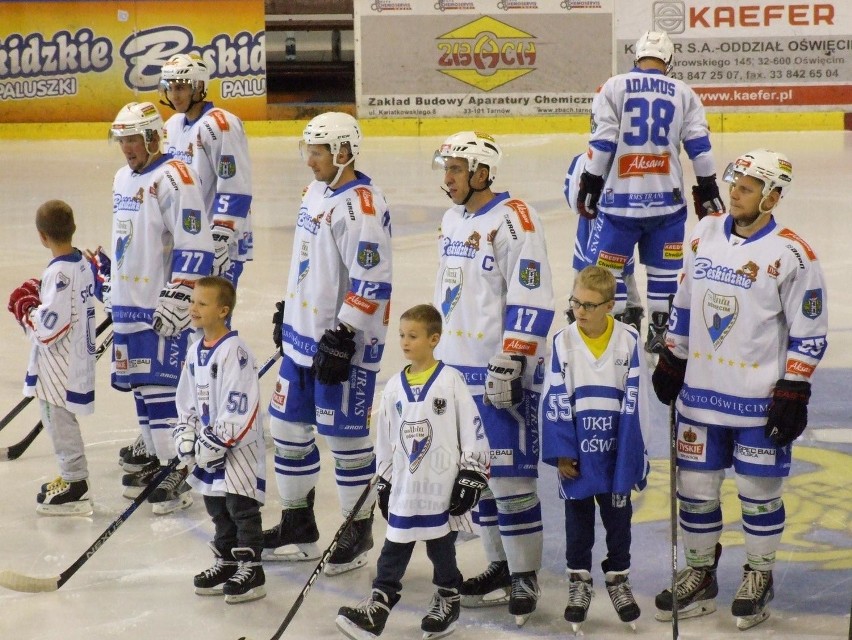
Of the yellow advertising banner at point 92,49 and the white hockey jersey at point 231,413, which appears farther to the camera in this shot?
the yellow advertising banner at point 92,49

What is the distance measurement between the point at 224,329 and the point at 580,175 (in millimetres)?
3116

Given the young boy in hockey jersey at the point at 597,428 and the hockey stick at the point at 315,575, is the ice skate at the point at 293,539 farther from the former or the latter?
the young boy in hockey jersey at the point at 597,428

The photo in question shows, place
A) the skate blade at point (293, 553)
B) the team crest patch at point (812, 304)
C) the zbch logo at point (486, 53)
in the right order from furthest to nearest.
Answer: the zbch logo at point (486, 53), the skate blade at point (293, 553), the team crest patch at point (812, 304)

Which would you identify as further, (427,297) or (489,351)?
(427,297)

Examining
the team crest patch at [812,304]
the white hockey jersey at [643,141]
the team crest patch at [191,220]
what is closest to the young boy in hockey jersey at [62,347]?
the team crest patch at [191,220]

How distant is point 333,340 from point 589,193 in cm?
283

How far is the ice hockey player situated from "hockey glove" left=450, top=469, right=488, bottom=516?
758 millimetres

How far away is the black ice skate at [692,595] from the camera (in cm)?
429

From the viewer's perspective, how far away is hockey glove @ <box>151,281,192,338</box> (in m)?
5.14

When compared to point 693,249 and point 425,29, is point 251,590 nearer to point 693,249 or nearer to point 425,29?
point 693,249

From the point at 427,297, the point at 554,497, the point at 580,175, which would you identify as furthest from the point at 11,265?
the point at 554,497

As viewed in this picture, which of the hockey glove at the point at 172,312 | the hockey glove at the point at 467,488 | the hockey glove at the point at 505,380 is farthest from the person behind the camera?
the hockey glove at the point at 172,312

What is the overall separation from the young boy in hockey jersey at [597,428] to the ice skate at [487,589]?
32 centimetres

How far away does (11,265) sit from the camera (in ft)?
31.4
